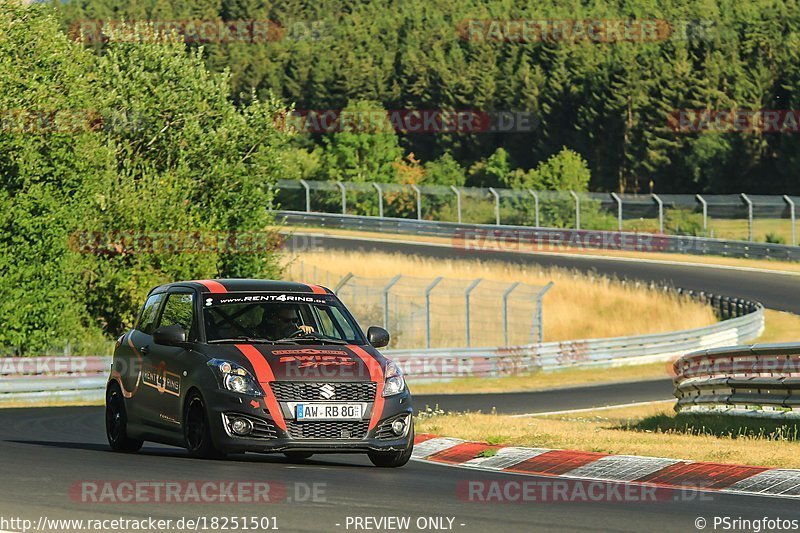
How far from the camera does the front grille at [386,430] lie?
12094 mm

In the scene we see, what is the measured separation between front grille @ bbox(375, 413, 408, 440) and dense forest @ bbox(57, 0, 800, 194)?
6912 cm

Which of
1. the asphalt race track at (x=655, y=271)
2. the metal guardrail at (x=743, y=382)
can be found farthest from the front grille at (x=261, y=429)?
the asphalt race track at (x=655, y=271)

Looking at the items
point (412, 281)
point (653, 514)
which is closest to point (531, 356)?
point (412, 281)

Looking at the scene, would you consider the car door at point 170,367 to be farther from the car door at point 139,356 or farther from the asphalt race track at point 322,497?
the asphalt race track at point 322,497

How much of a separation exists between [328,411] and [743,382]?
23.8 feet

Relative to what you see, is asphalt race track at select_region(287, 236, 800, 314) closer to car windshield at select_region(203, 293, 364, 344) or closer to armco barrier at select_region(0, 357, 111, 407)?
armco barrier at select_region(0, 357, 111, 407)

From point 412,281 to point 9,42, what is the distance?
1814cm

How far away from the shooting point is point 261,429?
38.7ft

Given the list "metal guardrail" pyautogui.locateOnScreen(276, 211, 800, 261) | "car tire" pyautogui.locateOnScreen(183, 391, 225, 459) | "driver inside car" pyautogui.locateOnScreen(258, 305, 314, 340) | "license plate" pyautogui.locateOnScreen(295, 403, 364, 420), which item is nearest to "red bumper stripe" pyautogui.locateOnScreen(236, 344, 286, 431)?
"license plate" pyautogui.locateOnScreen(295, 403, 364, 420)

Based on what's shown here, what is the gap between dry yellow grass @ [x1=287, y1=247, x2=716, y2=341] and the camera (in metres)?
43.0

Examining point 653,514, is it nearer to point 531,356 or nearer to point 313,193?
point 531,356

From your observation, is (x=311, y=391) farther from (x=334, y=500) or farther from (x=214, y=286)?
(x=334, y=500)

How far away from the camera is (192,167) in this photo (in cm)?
3944

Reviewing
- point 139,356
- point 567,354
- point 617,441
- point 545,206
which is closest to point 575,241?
point 545,206
